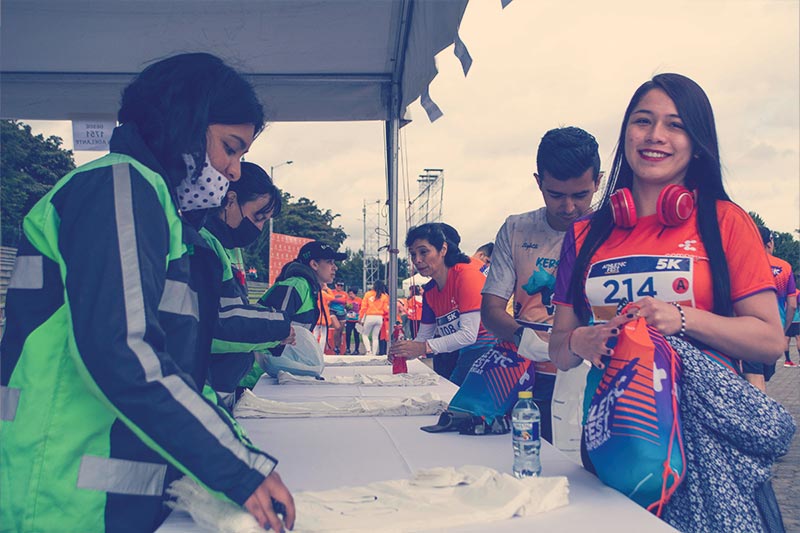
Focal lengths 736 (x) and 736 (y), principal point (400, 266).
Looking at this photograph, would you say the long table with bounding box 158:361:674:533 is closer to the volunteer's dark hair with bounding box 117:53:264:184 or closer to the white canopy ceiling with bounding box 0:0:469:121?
the volunteer's dark hair with bounding box 117:53:264:184

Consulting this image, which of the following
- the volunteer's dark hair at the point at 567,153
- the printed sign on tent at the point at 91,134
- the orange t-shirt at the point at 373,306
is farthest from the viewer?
the orange t-shirt at the point at 373,306

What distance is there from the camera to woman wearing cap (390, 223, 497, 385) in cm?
385

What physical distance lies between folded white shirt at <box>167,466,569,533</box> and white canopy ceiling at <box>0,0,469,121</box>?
2.11 metres

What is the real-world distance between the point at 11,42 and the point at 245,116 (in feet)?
11.4

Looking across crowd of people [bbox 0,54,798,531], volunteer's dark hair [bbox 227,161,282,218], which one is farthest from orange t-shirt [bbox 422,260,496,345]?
crowd of people [bbox 0,54,798,531]

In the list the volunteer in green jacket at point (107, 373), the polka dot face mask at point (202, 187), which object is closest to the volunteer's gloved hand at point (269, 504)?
the volunteer in green jacket at point (107, 373)

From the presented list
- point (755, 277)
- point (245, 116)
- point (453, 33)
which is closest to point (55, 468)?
point (245, 116)

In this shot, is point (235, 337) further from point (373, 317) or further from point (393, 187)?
point (373, 317)

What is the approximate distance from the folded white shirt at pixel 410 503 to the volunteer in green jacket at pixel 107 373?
0.28 ft

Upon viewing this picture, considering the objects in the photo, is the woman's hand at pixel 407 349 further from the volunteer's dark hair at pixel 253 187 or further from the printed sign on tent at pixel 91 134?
the printed sign on tent at pixel 91 134

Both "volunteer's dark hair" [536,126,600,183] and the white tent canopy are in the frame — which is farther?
the white tent canopy

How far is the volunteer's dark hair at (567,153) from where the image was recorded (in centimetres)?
270

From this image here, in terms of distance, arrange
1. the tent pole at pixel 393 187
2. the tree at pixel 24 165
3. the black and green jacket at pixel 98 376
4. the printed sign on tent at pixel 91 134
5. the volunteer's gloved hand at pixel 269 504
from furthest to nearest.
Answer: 1. the tree at pixel 24 165
2. the tent pole at pixel 393 187
3. the printed sign on tent at pixel 91 134
4. the volunteer's gloved hand at pixel 269 504
5. the black and green jacket at pixel 98 376

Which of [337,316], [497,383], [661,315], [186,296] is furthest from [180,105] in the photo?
[337,316]
